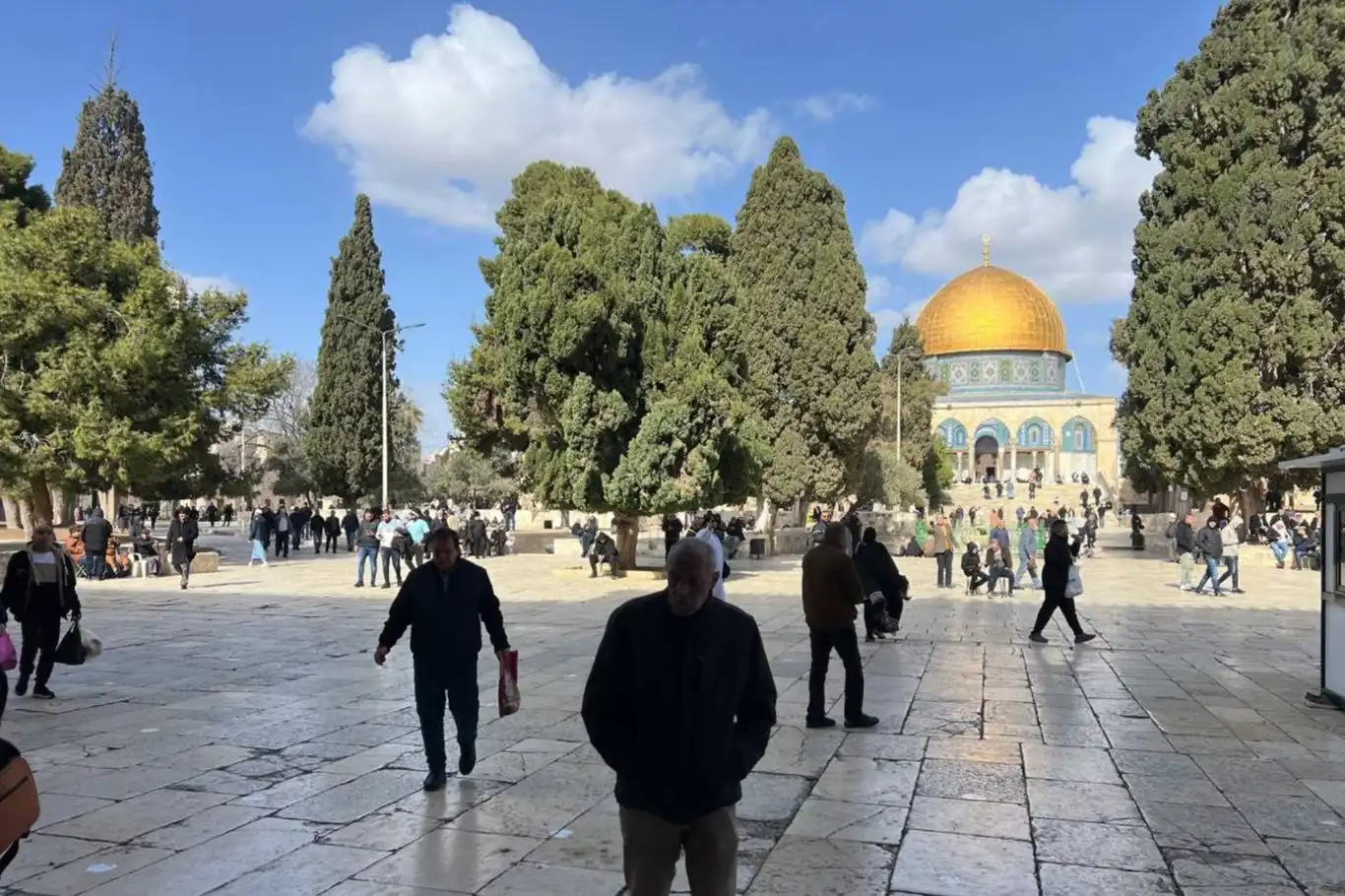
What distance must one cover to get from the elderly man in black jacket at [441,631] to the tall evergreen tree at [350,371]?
33.4 metres

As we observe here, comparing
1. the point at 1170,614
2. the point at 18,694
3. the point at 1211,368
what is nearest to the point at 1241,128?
the point at 1211,368

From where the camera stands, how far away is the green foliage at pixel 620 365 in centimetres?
1903

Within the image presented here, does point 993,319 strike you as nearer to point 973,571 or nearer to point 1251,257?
point 1251,257

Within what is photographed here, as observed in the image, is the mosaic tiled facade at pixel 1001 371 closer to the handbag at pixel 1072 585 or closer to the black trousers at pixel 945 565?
the black trousers at pixel 945 565

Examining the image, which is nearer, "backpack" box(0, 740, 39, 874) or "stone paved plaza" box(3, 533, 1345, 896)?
"backpack" box(0, 740, 39, 874)

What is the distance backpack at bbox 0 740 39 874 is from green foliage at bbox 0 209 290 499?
20985 millimetres

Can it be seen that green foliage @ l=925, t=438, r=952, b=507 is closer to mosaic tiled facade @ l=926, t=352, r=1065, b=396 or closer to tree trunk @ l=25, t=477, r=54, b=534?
mosaic tiled facade @ l=926, t=352, r=1065, b=396

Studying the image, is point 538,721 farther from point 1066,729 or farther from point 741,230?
point 741,230

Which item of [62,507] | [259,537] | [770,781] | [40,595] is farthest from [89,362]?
[770,781]

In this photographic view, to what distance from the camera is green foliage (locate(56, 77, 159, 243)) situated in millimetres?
33188

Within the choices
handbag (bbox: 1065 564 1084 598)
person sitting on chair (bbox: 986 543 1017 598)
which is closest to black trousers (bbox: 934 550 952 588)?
person sitting on chair (bbox: 986 543 1017 598)

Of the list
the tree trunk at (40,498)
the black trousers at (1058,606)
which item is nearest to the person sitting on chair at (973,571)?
the black trousers at (1058,606)

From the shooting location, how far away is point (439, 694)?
5570 mm

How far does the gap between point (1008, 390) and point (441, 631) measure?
251 ft
